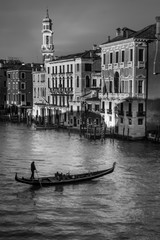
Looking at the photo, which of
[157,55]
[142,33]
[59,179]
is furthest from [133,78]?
[59,179]

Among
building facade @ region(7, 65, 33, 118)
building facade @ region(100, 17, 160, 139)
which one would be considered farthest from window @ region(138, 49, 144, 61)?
building facade @ region(7, 65, 33, 118)

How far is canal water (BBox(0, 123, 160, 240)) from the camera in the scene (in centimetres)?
1777

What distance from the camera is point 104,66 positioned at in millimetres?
50219

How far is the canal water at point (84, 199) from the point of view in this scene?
699 inches

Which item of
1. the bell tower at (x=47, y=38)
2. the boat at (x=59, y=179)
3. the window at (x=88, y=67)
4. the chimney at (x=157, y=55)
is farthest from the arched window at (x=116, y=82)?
the bell tower at (x=47, y=38)

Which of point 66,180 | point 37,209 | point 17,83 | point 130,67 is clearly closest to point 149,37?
point 130,67

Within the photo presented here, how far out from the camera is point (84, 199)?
864 inches

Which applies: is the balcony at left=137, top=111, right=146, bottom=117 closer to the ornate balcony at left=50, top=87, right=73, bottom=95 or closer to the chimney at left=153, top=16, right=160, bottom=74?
the chimney at left=153, top=16, right=160, bottom=74

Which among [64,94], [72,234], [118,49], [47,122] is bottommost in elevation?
[72,234]

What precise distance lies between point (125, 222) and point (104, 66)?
33696 mm

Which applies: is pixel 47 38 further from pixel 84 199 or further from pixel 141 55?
pixel 84 199

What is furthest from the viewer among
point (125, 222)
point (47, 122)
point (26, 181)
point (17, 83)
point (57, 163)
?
point (17, 83)

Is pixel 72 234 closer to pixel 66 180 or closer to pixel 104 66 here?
pixel 66 180

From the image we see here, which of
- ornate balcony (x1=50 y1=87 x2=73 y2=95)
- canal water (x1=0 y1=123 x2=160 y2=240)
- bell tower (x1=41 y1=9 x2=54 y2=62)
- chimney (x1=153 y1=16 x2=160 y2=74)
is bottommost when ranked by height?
canal water (x1=0 y1=123 x2=160 y2=240)
